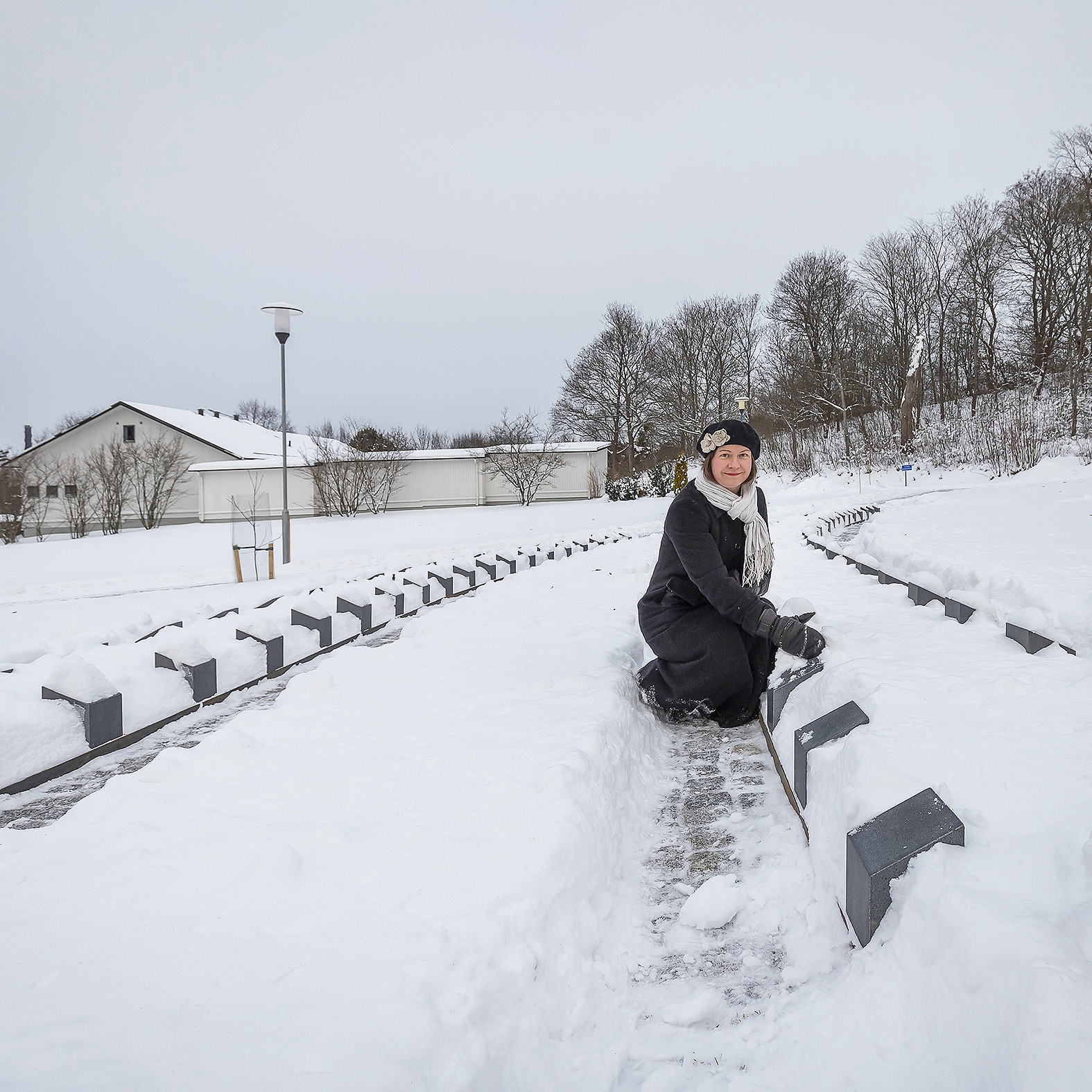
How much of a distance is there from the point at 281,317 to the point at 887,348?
30.7m

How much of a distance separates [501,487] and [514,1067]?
26.6m

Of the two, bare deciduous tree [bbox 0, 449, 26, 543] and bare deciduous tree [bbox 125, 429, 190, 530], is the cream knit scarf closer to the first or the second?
bare deciduous tree [bbox 0, 449, 26, 543]

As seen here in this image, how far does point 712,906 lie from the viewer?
178 centimetres

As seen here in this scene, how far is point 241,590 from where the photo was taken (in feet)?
25.2

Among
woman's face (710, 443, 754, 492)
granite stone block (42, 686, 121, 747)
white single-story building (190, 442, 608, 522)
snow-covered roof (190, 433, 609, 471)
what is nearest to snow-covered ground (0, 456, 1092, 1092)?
granite stone block (42, 686, 121, 747)

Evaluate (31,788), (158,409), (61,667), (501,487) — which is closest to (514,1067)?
(31,788)

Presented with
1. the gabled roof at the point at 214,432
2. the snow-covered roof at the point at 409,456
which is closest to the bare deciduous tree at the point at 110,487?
the snow-covered roof at the point at 409,456

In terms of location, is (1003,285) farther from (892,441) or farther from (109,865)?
(109,865)

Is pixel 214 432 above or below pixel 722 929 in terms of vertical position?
above

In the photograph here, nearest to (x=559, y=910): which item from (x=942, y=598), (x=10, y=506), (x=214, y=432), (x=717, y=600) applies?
(x=717, y=600)

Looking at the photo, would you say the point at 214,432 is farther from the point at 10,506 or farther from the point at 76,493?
the point at 10,506

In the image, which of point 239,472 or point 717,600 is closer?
point 717,600

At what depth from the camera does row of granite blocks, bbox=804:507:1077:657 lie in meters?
2.67

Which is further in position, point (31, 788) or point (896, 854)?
point (31, 788)
